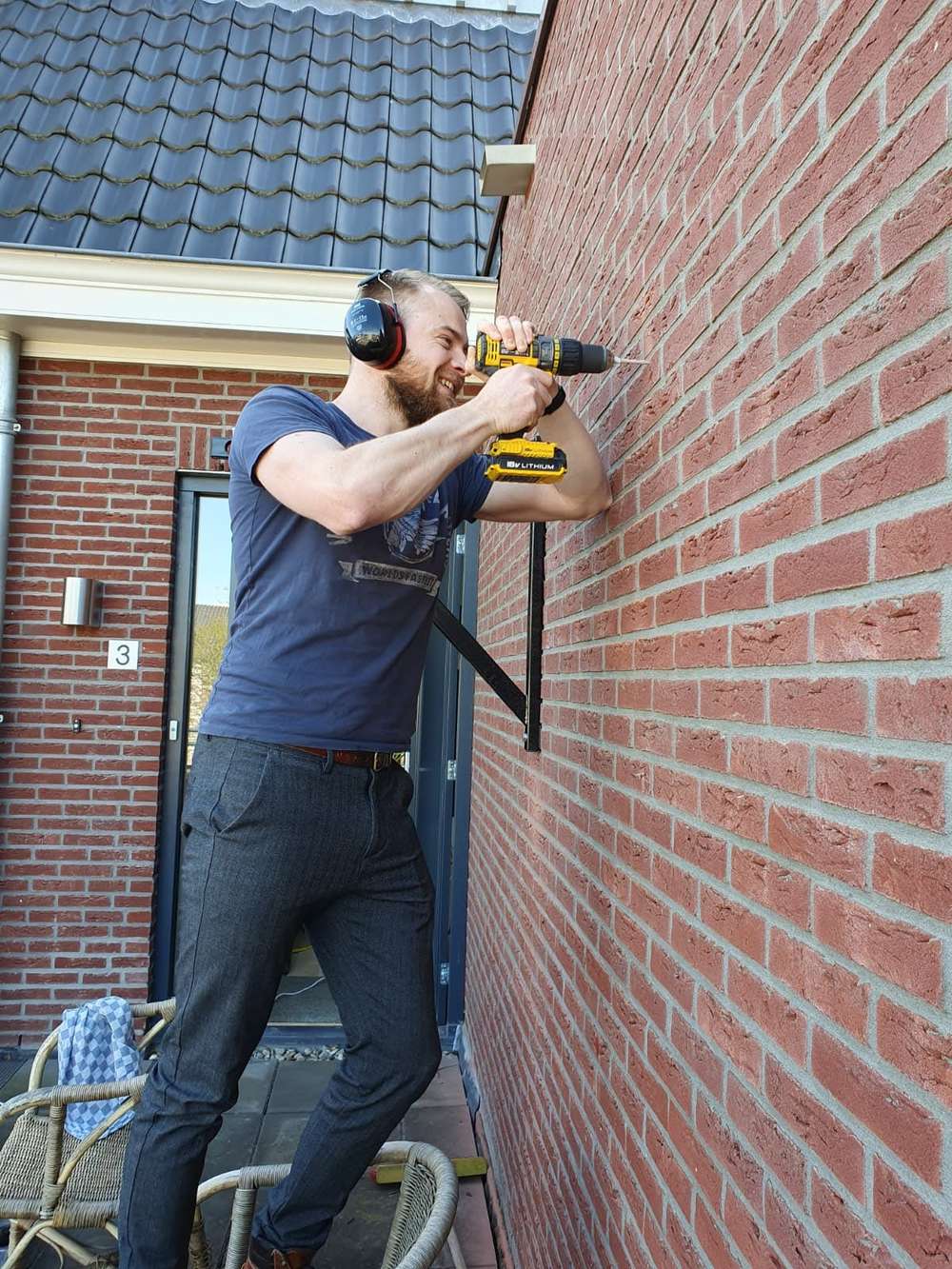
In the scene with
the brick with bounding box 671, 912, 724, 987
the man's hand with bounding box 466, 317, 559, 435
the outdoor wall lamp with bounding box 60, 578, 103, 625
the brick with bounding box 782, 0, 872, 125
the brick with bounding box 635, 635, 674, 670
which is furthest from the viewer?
the outdoor wall lamp with bounding box 60, 578, 103, 625

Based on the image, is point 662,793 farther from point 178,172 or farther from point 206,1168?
point 178,172

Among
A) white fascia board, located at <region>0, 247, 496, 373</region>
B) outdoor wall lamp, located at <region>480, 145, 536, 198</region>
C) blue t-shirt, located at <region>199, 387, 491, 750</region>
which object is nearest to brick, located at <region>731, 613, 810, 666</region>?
blue t-shirt, located at <region>199, 387, 491, 750</region>

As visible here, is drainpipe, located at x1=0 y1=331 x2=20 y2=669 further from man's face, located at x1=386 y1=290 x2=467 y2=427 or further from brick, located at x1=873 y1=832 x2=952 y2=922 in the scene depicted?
brick, located at x1=873 y1=832 x2=952 y2=922

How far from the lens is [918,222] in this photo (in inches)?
31.7

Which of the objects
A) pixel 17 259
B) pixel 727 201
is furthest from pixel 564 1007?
pixel 17 259

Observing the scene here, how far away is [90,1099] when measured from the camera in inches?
98.3

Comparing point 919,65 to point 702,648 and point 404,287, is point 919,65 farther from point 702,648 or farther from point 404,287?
point 404,287

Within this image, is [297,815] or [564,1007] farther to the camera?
[564,1007]

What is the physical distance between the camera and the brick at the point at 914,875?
73 centimetres

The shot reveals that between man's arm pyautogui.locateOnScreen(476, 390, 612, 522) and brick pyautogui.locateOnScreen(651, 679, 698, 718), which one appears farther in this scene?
man's arm pyautogui.locateOnScreen(476, 390, 612, 522)

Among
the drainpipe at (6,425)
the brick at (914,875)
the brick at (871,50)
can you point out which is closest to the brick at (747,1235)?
the brick at (914,875)

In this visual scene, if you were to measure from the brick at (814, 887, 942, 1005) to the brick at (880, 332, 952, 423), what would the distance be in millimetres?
452

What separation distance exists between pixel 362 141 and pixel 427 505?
3844 millimetres

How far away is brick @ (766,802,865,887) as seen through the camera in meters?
0.87
